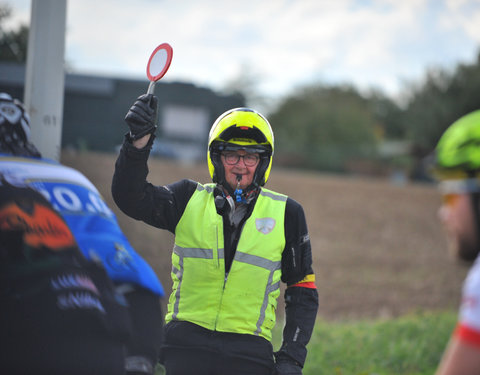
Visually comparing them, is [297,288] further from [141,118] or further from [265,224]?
[141,118]

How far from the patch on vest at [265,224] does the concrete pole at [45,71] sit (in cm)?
194

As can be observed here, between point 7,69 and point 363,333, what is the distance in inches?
227

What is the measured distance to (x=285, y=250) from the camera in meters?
3.52

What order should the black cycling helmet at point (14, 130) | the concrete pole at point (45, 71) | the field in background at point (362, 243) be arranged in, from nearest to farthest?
the black cycling helmet at point (14, 130) → the concrete pole at point (45, 71) → the field in background at point (362, 243)

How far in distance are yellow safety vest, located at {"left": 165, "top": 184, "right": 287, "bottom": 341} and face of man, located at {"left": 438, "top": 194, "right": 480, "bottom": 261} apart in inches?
50.5

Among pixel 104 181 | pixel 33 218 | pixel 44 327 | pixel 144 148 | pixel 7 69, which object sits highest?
pixel 7 69

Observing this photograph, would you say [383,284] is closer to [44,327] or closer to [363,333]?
[363,333]

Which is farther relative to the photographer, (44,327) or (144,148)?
(144,148)

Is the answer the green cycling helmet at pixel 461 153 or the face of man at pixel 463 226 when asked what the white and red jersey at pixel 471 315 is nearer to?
the face of man at pixel 463 226

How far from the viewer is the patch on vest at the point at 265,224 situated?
3.44 meters

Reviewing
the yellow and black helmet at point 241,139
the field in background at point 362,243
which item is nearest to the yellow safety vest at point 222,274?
the yellow and black helmet at point 241,139

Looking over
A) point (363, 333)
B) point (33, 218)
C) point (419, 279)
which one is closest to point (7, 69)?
point (33, 218)

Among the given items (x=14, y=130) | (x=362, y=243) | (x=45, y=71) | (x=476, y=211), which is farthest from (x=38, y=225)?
(x=362, y=243)

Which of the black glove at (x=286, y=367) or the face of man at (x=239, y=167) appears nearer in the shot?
the black glove at (x=286, y=367)
